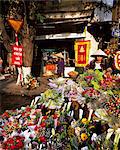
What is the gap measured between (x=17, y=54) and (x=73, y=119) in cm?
474

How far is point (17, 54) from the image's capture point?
7.50 meters

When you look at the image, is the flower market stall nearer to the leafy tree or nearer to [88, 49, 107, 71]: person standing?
[88, 49, 107, 71]: person standing

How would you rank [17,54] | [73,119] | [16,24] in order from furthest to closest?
[16,24] → [17,54] → [73,119]

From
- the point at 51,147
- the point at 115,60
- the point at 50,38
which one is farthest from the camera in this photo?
the point at 50,38

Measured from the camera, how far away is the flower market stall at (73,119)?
9.13 feet

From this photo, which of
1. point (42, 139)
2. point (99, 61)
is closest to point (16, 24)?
point (99, 61)

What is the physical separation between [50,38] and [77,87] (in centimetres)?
549

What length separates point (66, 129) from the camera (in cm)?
294

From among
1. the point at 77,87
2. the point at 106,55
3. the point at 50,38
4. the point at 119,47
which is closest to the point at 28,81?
the point at 50,38

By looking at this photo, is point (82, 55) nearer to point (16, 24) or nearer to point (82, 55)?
point (82, 55)

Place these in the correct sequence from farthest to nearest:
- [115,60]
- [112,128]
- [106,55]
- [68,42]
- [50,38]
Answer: [50,38] < [68,42] < [106,55] < [115,60] < [112,128]

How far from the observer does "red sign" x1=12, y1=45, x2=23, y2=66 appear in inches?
295

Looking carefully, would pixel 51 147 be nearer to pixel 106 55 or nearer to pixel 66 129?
pixel 66 129

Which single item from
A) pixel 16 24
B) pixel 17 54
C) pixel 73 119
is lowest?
pixel 73 119
